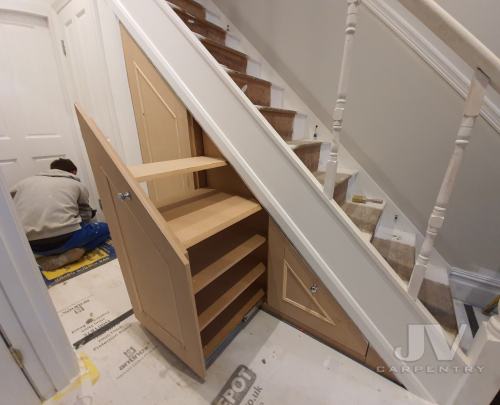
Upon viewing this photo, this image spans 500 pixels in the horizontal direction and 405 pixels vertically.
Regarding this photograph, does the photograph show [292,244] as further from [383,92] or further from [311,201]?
[383,92]

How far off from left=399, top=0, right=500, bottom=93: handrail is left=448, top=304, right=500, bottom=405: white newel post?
0.77 meters

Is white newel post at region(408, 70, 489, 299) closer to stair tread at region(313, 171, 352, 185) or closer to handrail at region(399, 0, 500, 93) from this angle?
handrail at region(399, 0, 500, 93)

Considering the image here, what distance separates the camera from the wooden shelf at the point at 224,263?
3.09ft

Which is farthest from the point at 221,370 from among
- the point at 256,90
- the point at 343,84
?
the point at 256,90

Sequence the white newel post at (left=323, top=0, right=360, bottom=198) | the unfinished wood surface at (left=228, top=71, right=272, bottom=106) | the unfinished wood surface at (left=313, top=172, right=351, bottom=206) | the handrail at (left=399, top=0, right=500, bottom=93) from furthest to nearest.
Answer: the unfinished wood surface at (left=228, top=71, right=272, bottom=106), the unfinished wood surface at (left=313, top=172, right=351, bottom=206), the white newel post at (left=323, top=0, right=360, bottom=198), the handrail at (left=399, top=0, right=500, bottom=93)

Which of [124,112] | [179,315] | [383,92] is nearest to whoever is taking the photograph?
[179,315]

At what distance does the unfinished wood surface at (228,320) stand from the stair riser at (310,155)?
86 centimetres

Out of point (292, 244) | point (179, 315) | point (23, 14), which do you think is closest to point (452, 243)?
point (292, 244)

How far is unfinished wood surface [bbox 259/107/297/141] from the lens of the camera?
1.30 metres

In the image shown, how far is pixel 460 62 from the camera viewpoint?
1.17 m

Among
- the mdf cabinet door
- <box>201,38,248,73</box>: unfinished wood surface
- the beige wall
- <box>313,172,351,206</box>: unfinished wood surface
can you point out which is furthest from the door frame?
the beige wall

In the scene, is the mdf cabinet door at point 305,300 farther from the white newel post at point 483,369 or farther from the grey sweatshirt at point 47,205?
the grey sweatshirt at point 47,205

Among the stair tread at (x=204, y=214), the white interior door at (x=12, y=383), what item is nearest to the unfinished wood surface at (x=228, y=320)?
the stair tread at (x=204, y=214)

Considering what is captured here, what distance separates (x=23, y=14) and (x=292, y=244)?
2.83m
